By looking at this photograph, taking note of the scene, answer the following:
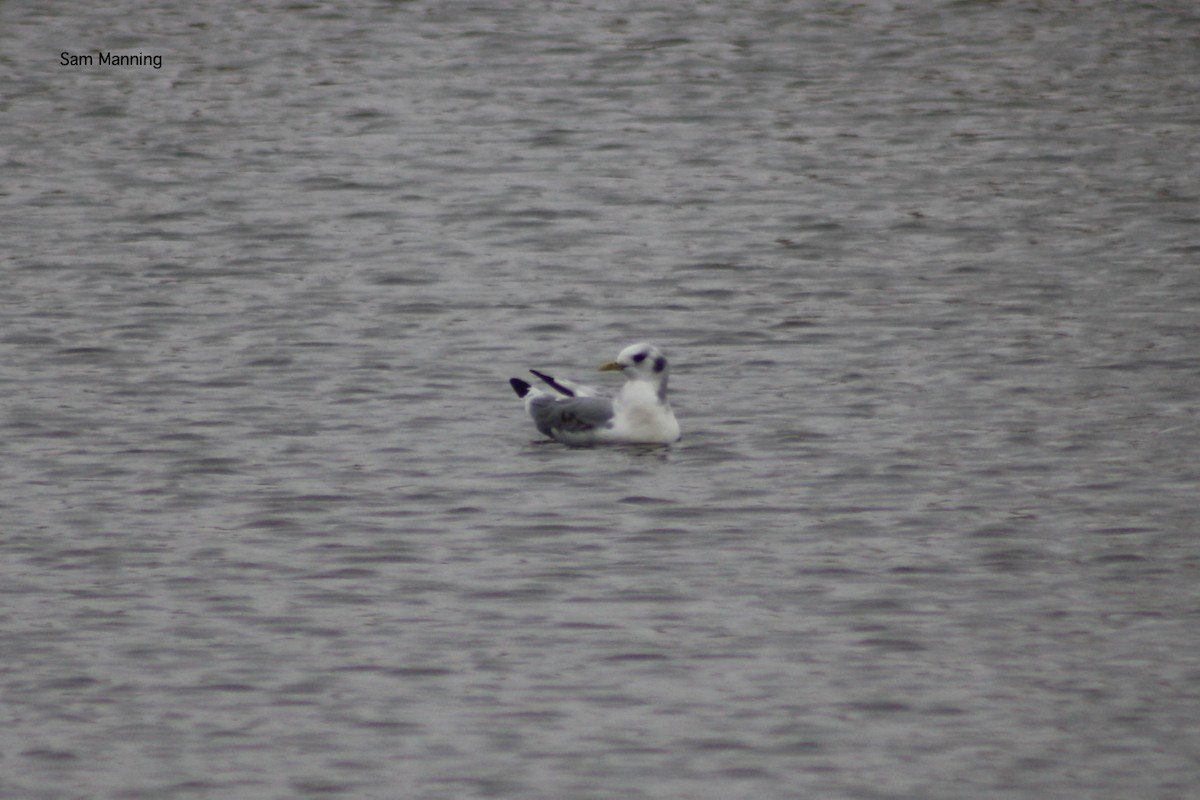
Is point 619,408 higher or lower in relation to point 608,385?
higher

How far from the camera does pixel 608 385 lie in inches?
618

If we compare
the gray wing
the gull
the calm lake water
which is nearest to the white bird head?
the gull

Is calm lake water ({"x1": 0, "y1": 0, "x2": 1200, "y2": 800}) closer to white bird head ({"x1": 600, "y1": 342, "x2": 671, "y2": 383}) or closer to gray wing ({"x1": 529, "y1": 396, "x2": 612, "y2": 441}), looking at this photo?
gray wing ({"x1": 529, "y1": 396, "x2": 612, "y2": 441})

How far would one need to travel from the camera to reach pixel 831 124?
77.9 feet

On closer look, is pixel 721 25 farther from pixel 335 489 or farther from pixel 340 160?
pixel 335 489

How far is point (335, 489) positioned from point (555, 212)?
8563 mm

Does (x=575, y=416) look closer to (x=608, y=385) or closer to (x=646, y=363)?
(x=646, y=363)

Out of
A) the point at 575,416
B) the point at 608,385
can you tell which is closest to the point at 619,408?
the point at 575,416

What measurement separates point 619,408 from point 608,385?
177 cm

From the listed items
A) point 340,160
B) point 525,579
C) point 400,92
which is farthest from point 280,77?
point 525,579

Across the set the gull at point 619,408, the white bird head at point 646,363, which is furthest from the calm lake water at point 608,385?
the white bird head at point 646,363

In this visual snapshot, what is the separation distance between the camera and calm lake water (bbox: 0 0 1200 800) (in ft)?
30.7

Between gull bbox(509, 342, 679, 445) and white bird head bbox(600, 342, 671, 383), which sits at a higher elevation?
white bird head bbox(600, 342, 671, 383)

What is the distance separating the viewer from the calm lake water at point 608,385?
9344 millimetres
